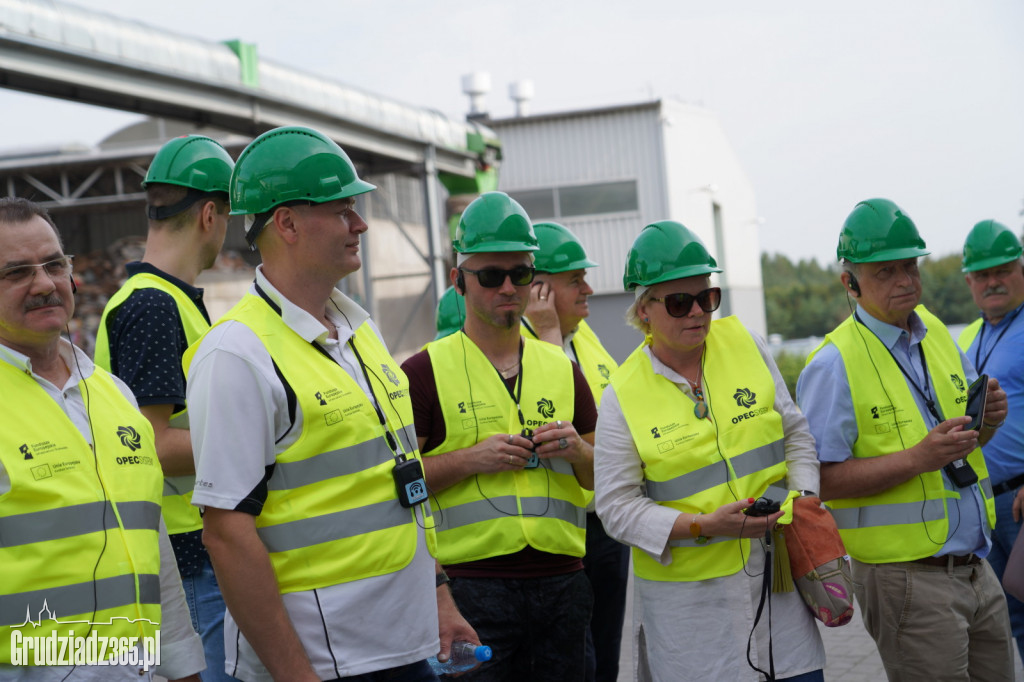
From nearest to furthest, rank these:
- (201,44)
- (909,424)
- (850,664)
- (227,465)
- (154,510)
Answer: (227,465), (154,510), (909,424), (850,664), (201,44)

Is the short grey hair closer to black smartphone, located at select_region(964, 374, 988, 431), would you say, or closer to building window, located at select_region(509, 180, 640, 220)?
black smartphone, located at select_region(964, 374, 988, 431)

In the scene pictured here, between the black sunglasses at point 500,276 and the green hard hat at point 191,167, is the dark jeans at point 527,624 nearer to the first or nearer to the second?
the black sunglasses at point 500,276

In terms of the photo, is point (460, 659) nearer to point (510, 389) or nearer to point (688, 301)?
point (510, 389)

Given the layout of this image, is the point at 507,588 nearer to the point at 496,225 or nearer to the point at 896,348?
the point at 496,225

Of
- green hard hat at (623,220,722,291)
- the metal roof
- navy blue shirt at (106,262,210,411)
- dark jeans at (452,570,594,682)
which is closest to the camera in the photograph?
navy blue shirt at (106,262,210,411)

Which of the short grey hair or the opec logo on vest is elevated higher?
the short grey hair

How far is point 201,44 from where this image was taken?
12062mm

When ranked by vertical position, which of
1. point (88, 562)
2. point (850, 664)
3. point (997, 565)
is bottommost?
point (850, 664)

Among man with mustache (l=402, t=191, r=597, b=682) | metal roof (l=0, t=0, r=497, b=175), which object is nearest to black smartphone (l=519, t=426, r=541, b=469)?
man with mustache (l=402, t=191, r=597, b=682)

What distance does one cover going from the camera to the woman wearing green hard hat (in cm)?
347

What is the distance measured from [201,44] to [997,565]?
10.4 m

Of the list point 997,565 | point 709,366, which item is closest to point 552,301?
point 709,366

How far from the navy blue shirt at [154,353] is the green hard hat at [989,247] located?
469 centimetres

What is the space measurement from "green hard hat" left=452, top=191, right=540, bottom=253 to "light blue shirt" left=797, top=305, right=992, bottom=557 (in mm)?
1315
